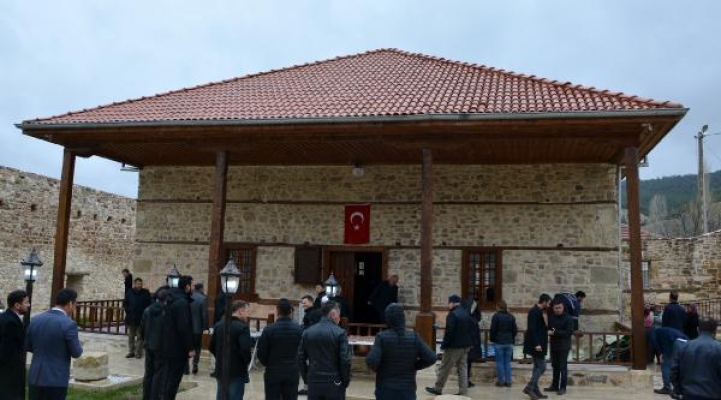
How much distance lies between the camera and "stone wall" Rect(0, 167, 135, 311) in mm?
17094

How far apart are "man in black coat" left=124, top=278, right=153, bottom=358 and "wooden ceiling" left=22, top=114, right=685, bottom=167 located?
268 cm

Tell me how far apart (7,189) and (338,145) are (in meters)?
11.1

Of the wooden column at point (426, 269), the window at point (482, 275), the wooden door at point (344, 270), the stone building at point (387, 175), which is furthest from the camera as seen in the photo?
the wooden door at point (344, 270)

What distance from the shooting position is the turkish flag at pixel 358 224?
42.0 ft

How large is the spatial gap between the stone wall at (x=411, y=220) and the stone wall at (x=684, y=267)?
30.6 feet

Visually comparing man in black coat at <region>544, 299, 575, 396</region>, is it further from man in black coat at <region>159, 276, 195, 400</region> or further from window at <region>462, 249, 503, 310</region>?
man in black coat at <region>159, 276, 195, 400</region>

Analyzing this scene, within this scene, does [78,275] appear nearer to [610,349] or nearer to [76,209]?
[76,209]

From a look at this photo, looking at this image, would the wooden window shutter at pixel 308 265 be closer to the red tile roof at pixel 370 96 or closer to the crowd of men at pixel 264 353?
the red tile roof at pixel 370 96

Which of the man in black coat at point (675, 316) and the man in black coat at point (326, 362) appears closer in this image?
the man in black coat at point (326, 362)

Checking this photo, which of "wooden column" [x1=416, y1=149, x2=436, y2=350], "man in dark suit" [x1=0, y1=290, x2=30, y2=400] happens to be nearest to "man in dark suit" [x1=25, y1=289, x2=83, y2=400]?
"man in dark suit" [x1=0, y1=290, x2=30, y2=400]

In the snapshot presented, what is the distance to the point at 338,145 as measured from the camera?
11141 millimetres

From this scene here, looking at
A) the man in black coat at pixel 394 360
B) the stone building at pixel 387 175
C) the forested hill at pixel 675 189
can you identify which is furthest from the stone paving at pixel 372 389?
the forested hill at pixel 675 189

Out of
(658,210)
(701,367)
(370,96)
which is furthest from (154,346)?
(658,210)

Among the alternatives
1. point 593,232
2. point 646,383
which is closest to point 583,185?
point 593,232
